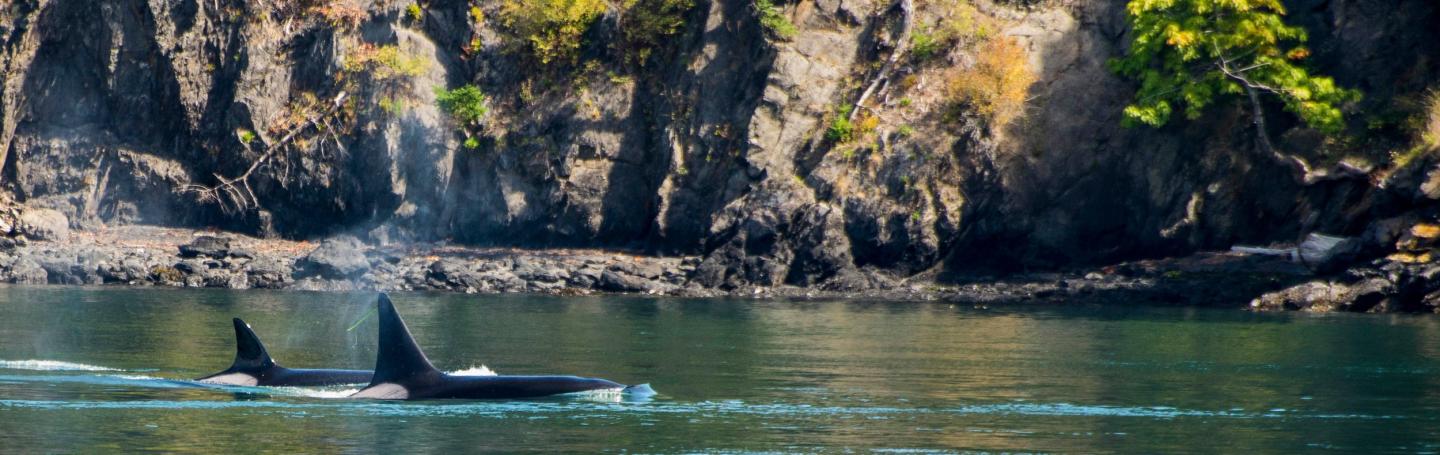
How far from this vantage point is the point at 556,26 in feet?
199

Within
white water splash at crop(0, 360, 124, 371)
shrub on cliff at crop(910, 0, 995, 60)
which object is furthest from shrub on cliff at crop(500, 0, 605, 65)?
white water splash at crop(0, 360, 124, 371)

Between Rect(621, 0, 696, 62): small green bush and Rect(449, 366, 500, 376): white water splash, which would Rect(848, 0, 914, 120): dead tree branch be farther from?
Rect(449, 366, 500, 376): white water splash

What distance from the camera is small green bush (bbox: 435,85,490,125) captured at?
59.2 meters

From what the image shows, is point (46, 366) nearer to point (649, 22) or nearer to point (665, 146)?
point (665, 146)

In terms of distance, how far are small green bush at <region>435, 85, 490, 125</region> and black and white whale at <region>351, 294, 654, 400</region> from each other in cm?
3797

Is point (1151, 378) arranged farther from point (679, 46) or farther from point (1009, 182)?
point (679, 46)

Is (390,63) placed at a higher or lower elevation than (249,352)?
higher

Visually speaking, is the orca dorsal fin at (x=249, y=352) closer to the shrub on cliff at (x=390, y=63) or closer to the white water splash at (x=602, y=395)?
the white water splash at (x=602, y=395)

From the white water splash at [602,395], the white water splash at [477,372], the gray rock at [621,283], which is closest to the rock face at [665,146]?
the gray rock at [621,283]

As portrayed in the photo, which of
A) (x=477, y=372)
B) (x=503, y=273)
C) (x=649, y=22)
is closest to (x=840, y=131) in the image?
(x=649, y=22)

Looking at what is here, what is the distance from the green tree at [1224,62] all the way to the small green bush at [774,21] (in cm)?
1169

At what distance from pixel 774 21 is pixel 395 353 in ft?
115

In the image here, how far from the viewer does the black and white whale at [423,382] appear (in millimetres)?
21422

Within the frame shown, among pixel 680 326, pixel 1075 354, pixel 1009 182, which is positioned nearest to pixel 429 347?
pixel 680 326
